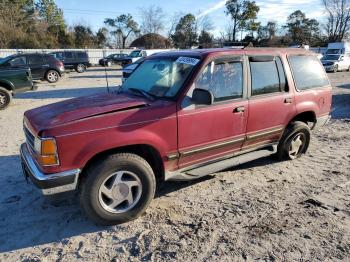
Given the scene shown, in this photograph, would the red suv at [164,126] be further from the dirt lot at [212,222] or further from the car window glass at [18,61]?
the car window glass at [18,61]

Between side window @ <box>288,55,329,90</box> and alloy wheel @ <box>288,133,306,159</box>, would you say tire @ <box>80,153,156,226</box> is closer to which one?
alloy wheel @ <box>288,133,306,159</box>

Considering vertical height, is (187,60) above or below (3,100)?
above

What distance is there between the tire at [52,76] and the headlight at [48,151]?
15693mm

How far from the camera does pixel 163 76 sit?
4.14 m

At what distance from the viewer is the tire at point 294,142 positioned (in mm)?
5102

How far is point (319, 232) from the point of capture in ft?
11.2

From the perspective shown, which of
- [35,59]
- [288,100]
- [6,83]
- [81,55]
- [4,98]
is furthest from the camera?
[81,55]

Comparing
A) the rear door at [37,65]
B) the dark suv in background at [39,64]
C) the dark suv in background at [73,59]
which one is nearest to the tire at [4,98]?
the dark suv in background at [39,64]

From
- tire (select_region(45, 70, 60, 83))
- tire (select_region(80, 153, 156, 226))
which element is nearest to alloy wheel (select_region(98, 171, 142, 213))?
tire (select_region(80, 153, 156, 226))

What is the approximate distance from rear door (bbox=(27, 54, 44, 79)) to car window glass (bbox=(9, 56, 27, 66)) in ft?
0.90

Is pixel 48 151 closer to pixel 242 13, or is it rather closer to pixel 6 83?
pixel 6 83

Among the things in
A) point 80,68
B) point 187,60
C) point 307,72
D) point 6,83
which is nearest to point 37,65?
point 6,83

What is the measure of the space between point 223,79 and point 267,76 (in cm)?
86

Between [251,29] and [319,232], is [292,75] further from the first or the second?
[251,29]
